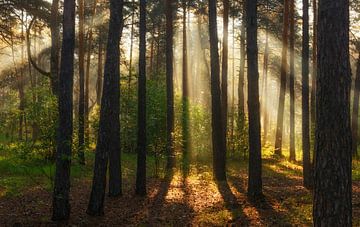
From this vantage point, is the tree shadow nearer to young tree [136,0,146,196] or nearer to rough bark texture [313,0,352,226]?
young tree [136,0,146,196]

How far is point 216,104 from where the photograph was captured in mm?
16406

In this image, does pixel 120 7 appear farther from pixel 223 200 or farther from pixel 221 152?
pixel 221 152

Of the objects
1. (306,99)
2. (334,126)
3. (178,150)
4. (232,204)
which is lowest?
(232,204)

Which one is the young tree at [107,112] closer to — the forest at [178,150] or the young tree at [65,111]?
the forest at [178,150]

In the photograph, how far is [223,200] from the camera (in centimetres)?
1307

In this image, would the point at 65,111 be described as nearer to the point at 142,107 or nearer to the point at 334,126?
the point at 142,107

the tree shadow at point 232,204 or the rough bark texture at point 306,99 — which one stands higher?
the rough bark texture at point 306,99

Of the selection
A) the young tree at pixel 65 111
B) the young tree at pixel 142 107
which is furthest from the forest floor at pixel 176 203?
the young tree at pixel 142 107

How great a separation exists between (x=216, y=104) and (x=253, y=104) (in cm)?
420

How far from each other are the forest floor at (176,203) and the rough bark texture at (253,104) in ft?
2.28

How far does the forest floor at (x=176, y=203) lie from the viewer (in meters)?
10.5

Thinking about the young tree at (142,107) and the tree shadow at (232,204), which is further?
the young tree at (142,107)

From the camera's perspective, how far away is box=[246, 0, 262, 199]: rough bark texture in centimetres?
1198

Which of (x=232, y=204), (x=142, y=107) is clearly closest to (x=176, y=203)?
(x=232, y=204)
